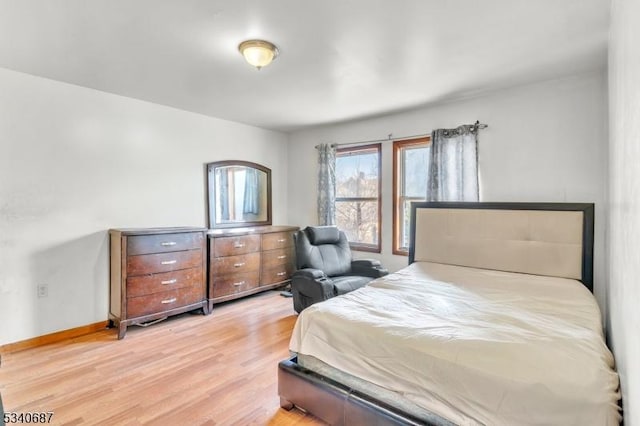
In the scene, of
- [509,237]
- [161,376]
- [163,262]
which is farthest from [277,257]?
[509,237]

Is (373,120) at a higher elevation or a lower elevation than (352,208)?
higher

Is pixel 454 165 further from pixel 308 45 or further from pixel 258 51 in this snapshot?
pixel 258 51

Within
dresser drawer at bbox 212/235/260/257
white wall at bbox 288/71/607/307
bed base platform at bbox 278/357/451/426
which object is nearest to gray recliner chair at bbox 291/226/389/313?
dresser drawer at bbox 212/235/260/257

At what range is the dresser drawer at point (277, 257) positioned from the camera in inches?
175

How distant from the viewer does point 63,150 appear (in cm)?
309

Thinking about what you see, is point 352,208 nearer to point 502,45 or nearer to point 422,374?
point 502,45

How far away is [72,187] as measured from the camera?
124 inches

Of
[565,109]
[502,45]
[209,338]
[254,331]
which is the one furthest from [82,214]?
[565,109]

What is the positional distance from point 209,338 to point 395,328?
212cm

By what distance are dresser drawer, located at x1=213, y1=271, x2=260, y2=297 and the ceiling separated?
2.15m

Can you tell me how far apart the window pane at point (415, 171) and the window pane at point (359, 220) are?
1.73 ft

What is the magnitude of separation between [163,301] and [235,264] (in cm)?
94

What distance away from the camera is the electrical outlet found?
298cm

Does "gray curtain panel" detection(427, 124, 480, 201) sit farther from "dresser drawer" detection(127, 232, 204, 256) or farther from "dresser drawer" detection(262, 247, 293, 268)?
"dresser drawer" detection(127, 232, 204, 256)
